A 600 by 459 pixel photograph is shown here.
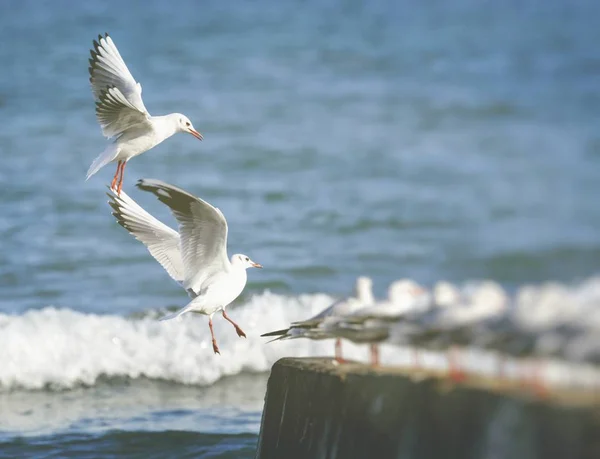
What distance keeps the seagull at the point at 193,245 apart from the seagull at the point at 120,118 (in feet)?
1.42

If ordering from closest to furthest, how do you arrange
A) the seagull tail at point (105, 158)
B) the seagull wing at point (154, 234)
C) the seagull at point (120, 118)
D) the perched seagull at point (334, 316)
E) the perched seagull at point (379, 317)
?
1. the perched seagull at point (379, 317)
2. the perched seagull at point (334, 316)
3. the seagull wing at point (154, 234)
4. the seagull at point (120, 118)
5. the seagull tail at point (105, 158)

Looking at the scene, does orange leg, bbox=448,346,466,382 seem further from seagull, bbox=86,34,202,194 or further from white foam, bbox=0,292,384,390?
white foam, bbox=0,292,384,390

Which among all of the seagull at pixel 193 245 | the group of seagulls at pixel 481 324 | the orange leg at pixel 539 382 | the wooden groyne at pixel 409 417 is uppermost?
the seagull at pixel 193 245

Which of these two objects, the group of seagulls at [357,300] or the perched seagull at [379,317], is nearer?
the group of seagulls at [357,300]

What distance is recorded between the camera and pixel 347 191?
15258 millimetres

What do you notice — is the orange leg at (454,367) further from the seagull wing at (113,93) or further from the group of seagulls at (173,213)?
the seagull wing at (113,93)

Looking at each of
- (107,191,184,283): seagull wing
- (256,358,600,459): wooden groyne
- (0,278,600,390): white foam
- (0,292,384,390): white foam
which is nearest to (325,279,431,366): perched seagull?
(256,358,600,459): wooden groyne

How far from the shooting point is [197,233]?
5742 mm

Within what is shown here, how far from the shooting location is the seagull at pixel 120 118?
691 centimetres

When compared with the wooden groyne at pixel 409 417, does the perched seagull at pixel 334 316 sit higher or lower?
higher

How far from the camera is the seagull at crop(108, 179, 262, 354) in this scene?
5.52 metres

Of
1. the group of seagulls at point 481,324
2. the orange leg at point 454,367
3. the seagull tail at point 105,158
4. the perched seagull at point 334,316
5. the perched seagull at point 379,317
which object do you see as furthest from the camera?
the seagull tail at point 105,158

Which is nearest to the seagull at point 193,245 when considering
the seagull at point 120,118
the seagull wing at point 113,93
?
the seagull at point 120,118

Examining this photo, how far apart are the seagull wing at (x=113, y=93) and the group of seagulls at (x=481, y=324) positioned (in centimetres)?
325
